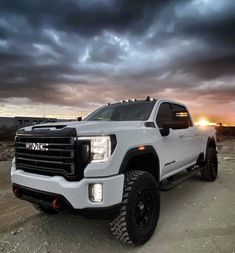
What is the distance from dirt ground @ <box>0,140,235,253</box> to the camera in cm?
351

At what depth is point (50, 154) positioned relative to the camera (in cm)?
332

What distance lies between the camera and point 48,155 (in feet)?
11.0

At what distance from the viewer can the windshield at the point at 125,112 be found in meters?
4.71

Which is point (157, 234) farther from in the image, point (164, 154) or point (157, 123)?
point (157, 123)

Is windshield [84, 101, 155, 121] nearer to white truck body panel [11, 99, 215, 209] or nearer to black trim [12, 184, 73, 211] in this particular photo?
white truck body panel [11, 99, 215, 209]

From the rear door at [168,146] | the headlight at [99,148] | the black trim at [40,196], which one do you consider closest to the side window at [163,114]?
the rear door at [168,146]

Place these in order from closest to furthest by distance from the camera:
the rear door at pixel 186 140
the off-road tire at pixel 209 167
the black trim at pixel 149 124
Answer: the black trim at pixel 149 124
the rear door at pixel 186 140
the off-road tire at pixel 209 167

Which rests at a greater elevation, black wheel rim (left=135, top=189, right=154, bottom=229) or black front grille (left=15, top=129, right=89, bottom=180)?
black front grille (left=15, top=129, right=89, bottom=180)

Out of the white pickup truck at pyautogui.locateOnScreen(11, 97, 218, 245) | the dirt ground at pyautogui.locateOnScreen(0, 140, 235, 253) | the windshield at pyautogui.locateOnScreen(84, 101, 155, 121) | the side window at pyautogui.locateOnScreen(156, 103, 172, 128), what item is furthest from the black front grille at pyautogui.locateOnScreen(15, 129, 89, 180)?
the side window at pyautogui.locateOnScreen(156, 103, 172, 128)

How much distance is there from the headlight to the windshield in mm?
1487

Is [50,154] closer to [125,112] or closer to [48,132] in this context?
[48,132]

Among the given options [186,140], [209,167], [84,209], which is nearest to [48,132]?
[84,209]

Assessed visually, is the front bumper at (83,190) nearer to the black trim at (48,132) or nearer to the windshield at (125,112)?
the black trim at (48,132)

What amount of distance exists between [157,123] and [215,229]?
73.2 inches
